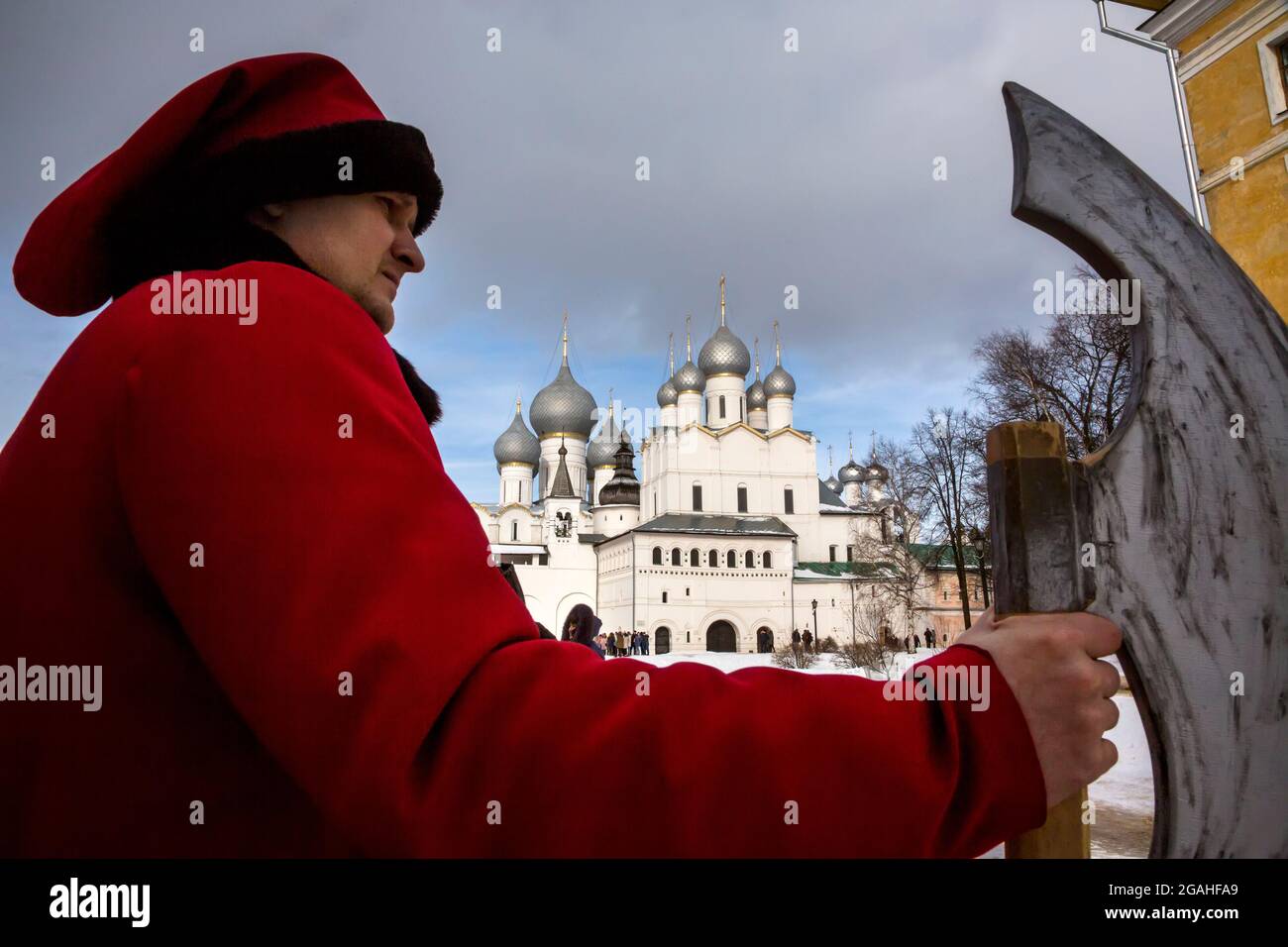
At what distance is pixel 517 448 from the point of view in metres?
53.8

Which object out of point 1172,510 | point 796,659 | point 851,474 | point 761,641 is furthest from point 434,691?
point 851,474

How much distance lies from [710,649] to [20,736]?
39641mm

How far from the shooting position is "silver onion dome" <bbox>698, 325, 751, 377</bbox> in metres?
47.2

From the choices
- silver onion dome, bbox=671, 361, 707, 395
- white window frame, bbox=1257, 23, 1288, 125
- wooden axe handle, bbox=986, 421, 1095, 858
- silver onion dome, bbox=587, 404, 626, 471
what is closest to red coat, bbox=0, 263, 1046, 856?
wooden axe handle, bbox=986, 421, 1095, 858

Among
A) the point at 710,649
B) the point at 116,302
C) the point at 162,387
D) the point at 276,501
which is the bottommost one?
the point at 710,649

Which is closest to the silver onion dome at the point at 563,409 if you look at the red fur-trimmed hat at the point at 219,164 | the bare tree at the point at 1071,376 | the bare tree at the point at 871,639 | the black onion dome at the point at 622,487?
the black onion dome at the point at 622,487

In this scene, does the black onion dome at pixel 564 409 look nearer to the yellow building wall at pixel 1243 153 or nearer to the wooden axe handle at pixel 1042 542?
the yellow building wall at pixel 1243 153

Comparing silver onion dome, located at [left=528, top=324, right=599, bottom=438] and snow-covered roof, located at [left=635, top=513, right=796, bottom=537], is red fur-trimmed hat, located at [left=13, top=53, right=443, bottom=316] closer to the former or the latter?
snow-covered roof, located at [left=635, top=513, right=796, bottom=537]

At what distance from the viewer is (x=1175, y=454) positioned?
105 centimetres

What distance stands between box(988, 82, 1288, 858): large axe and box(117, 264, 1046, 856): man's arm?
379 mm

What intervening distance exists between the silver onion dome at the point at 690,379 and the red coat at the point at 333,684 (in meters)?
48.9

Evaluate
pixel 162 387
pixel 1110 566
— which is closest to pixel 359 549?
pixel 162 387

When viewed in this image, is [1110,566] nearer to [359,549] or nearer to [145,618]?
[359,549]

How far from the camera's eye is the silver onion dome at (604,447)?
5356 cm
